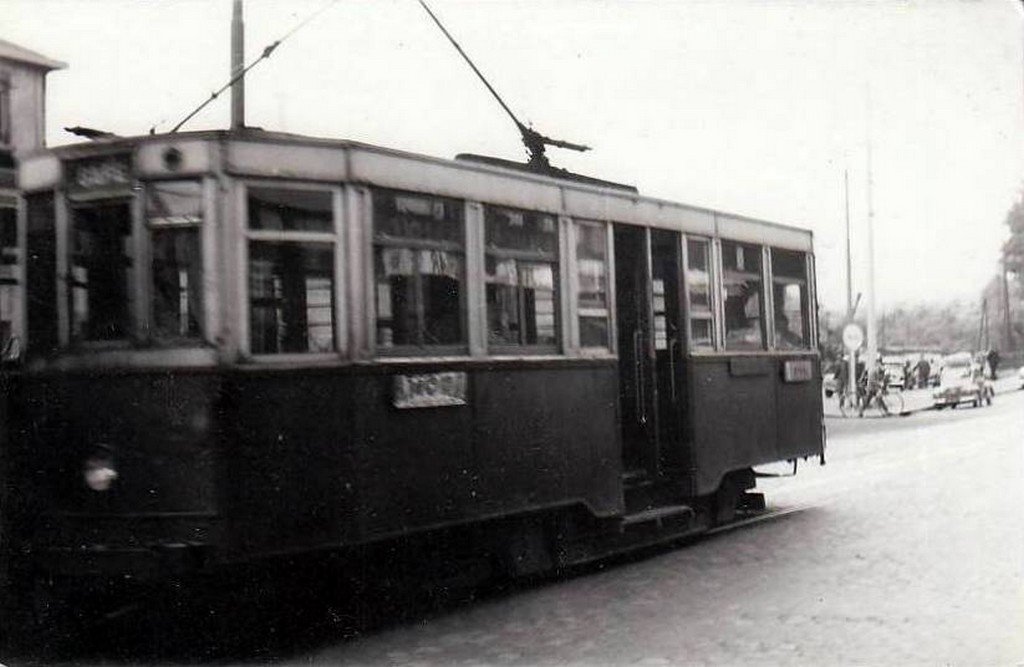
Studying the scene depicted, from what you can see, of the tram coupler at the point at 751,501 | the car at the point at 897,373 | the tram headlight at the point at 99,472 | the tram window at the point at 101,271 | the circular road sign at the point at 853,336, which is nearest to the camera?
the tram headlight at the point at 99,472

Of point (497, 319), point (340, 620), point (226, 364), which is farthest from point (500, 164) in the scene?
point (340, 620)

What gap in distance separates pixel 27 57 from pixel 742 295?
21.7ft

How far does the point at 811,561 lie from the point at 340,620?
3.82 metres

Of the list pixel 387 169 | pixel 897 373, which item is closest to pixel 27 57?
pixel 387 169

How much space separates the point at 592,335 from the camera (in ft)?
27.3

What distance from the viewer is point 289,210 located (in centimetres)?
620

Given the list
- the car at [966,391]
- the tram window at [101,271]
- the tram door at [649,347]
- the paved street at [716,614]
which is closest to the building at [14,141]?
the tram window at [101,271]

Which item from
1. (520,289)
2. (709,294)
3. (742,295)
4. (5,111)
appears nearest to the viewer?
(5,111)

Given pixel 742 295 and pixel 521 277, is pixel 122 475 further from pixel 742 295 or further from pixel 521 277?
pixel 742 295

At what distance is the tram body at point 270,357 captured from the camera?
19.5 feet

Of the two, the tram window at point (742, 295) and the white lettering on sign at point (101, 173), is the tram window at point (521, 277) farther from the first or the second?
the tram window at point (742, 295)

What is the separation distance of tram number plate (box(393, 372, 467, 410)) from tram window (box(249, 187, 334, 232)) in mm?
1032

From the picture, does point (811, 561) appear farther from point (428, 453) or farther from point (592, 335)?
point (428, 453)

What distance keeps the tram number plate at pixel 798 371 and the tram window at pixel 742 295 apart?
0.50 metres
